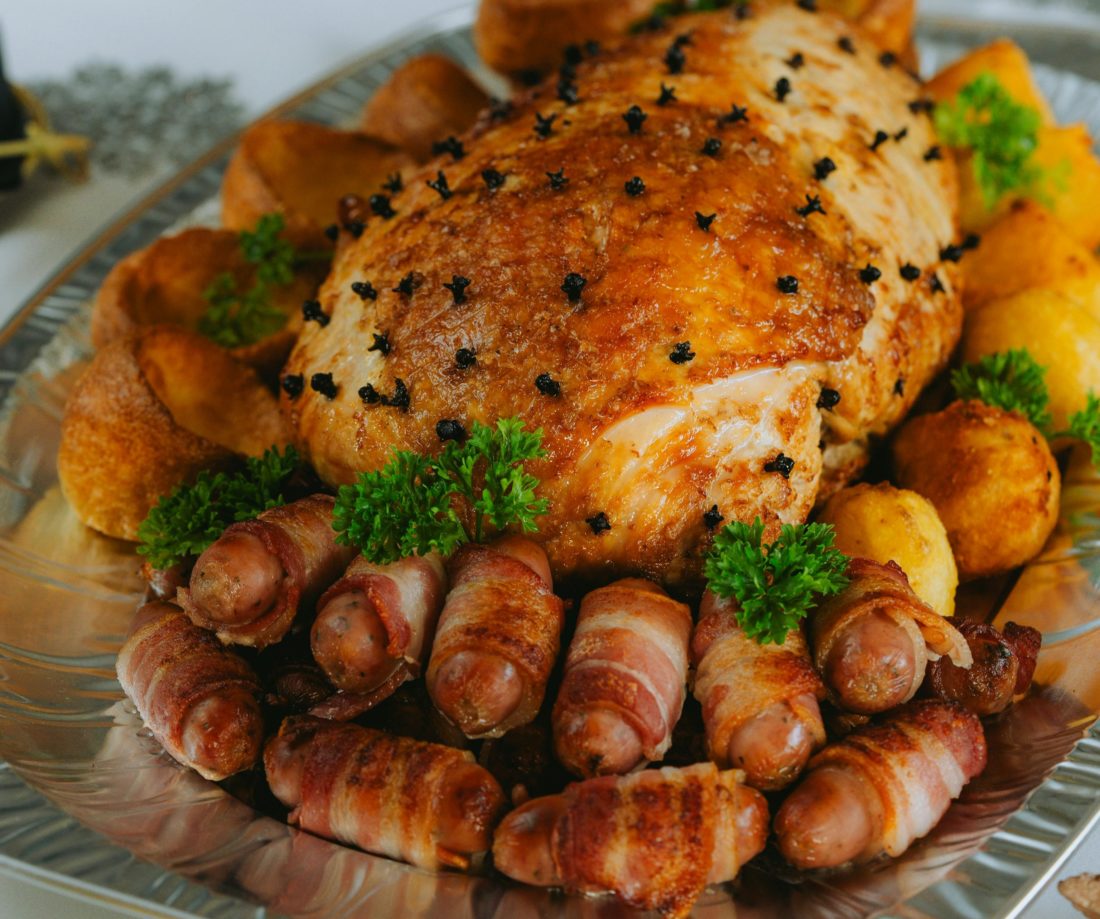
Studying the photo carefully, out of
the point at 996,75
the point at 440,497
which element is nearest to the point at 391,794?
the point at 440,497

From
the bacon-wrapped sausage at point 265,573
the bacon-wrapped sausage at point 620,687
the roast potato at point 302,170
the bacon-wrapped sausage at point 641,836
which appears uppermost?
the roast potato at point 302,170

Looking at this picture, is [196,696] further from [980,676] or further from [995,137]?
[995,137]

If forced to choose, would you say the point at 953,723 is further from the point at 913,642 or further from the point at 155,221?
the point at 155,221

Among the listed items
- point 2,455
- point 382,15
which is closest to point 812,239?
point 2,455

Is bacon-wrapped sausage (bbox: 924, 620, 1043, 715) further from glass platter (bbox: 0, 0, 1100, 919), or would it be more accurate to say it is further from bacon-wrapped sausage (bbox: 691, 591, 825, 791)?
bacon-wrapped sausage (bbox: 691, 591, 825, 791)

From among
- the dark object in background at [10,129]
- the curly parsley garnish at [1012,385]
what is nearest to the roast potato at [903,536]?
the curly parsley garnish at [1012,385]

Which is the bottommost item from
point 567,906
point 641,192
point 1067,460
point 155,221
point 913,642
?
point 1067,460

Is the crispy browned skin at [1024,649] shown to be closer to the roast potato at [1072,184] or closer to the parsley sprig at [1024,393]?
the parsley sprig at [1024,393]
